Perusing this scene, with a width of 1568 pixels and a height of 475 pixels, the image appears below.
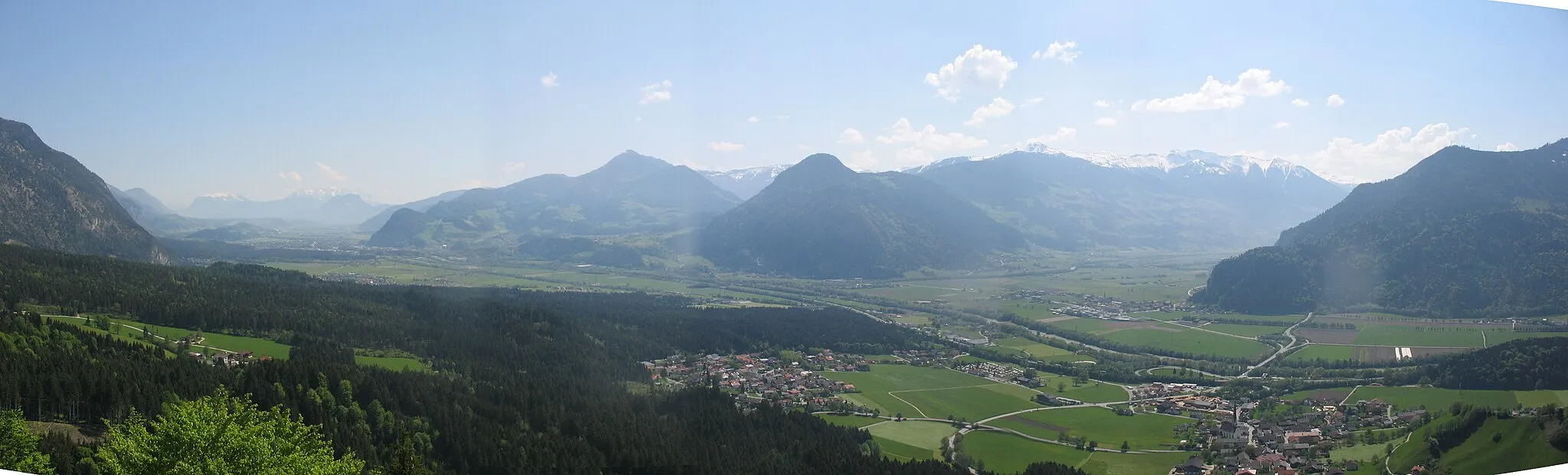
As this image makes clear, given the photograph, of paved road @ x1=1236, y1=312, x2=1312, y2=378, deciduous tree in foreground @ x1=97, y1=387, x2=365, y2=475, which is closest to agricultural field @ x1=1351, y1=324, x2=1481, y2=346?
paved road @ x1=1236, y1=312, x2=1312, y2=378

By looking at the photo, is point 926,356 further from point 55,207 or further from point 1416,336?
point 55,207

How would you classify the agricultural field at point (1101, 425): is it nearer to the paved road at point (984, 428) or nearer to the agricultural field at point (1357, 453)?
the paved road at point (984, 428)

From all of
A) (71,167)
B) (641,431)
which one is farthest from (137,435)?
(71,167)

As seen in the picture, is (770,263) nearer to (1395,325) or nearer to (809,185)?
(809,185)

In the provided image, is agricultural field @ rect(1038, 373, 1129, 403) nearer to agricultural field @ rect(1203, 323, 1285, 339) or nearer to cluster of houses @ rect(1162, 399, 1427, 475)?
cluster of houses @ rect(1162, 399, 1427, 475)

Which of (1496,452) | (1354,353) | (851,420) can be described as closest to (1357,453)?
(1496,452)

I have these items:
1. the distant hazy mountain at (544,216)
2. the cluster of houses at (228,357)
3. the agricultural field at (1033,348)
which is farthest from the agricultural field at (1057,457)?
the distant hazy mountain at (544,216)
